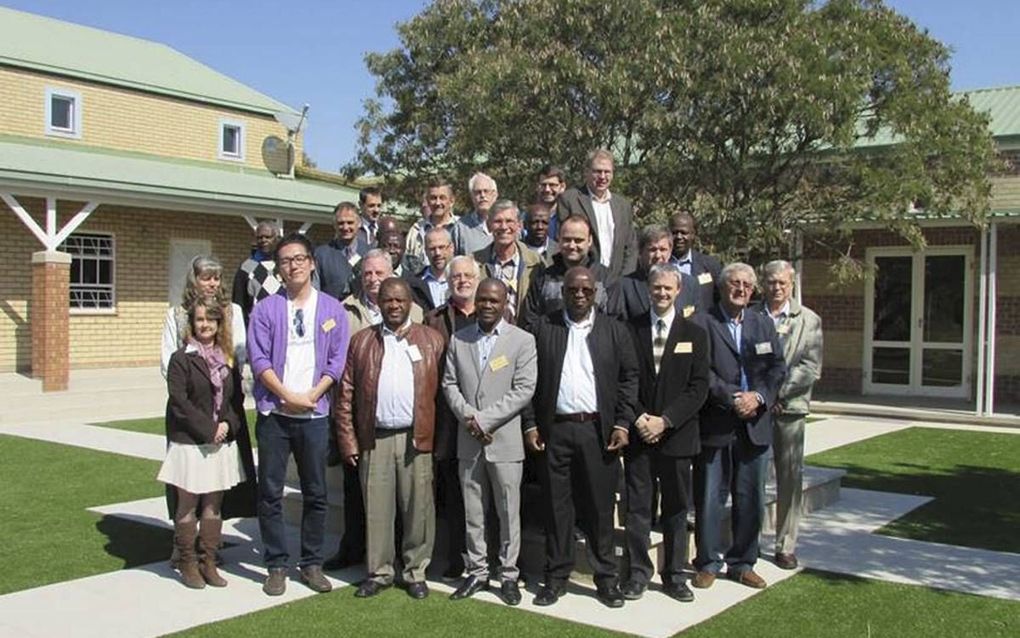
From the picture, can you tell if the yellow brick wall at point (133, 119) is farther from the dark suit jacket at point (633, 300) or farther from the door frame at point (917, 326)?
the dark suit jacket at point (633, 300)

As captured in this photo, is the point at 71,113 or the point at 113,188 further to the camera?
the point at 71,113

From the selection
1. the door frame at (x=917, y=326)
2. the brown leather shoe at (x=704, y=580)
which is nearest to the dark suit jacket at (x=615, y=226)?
the brown leather shoe at (x=704, y=580)

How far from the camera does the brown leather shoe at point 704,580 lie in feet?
20.5

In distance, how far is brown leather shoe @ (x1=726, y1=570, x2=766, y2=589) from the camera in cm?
625

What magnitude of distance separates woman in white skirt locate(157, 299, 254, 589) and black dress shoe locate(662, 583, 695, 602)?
268 cm

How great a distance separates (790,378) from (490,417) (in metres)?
2.02

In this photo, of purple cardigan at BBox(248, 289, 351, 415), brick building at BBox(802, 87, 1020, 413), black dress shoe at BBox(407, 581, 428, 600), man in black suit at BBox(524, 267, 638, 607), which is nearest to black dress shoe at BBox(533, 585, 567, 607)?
man in black suit at BBox(524, 267, 638, 607)

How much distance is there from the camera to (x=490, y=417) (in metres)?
5.78

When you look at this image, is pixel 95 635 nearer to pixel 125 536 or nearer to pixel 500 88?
pixel 125 536

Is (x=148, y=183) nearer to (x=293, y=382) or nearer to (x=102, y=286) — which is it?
(x=102, y=286)

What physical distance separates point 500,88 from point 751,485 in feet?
32.3

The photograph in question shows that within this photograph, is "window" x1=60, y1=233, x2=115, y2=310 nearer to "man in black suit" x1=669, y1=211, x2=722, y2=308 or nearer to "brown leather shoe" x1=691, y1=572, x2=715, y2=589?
"man in black suit" x1=669, y1=211, x2=722, y2=308

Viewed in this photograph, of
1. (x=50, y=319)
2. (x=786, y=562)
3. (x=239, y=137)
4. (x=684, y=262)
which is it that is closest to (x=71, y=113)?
(x=239, y=137)

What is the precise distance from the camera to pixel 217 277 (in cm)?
621
